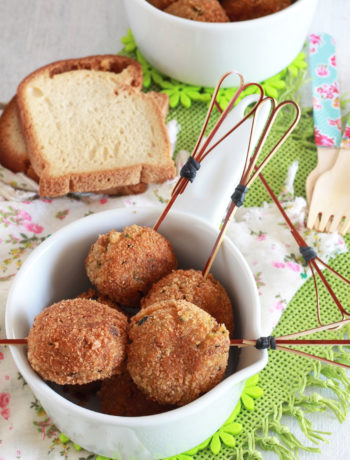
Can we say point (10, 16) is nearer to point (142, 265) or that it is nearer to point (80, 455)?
point (142, 265)

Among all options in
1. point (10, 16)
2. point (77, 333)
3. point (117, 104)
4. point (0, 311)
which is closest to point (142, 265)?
point (77, 333)

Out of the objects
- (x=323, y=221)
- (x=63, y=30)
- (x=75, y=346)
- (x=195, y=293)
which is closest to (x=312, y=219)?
(x=323, y=221)

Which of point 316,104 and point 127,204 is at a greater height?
point 316,104

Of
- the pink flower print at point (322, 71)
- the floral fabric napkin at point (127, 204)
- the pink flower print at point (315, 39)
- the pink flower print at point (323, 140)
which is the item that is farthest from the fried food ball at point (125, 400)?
the pink flower print at point (315, 39)

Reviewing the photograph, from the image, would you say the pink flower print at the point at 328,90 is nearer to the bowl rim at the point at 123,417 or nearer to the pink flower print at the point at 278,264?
the pink flower print at the point at 278,264

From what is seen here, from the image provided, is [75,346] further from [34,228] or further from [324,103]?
[324,103]
